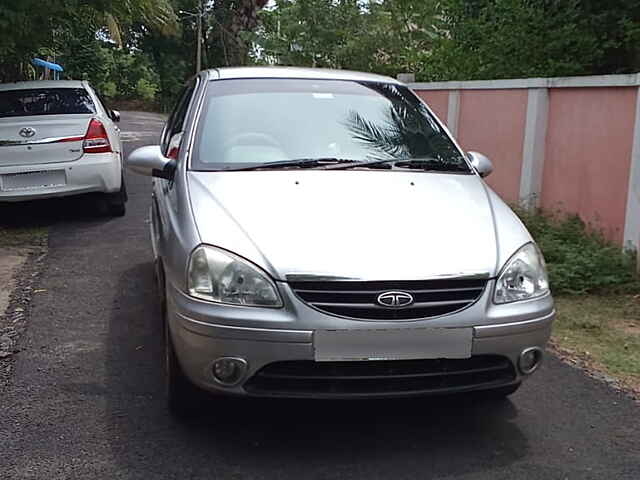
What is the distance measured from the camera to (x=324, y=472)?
3.46 metres

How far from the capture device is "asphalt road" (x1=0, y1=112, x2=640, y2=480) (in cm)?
351

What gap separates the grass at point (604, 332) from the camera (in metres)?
5.01

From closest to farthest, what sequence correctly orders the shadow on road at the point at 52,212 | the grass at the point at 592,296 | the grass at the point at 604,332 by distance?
the grass at the point at 604,332 → the grass at the point at 592,296 → the shadow on road at the point at 52,212

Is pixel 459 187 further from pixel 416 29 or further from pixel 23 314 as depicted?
pixel 416 29

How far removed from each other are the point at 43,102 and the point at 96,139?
85 centimetres

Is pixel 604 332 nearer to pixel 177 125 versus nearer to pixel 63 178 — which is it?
pixel 177 125

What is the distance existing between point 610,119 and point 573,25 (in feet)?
9.40

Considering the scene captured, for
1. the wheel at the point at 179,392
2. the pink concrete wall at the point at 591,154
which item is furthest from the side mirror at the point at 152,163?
the pink concrete wall at the point at 591,154

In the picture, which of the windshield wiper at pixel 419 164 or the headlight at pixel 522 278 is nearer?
the headlight at pixel 522 278

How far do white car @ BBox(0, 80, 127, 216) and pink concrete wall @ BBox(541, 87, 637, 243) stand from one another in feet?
15.4

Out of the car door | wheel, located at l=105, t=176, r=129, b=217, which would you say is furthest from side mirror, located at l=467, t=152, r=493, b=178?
wheel, located at l=105, t=176, r=129, b=217

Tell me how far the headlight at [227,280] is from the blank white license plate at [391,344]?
0.26 metres

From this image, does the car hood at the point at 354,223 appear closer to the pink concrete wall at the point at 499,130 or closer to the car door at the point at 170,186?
the car door at the point at 170,186

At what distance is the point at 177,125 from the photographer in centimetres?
544
